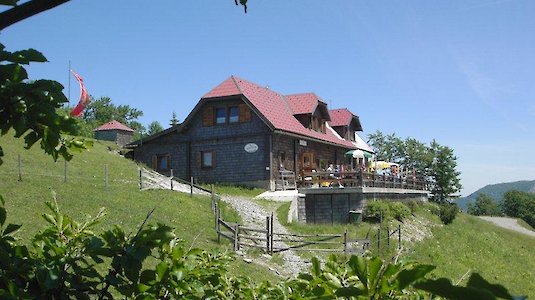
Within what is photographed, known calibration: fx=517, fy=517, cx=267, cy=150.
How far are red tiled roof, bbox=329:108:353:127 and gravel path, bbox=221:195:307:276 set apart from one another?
55.6ft

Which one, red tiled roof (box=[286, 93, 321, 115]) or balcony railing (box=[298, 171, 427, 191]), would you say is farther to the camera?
red tiled roof (box=[286, 93, 321, 115])

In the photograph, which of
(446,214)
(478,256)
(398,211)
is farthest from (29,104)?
(446,214)

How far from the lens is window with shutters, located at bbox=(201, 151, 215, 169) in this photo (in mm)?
33656

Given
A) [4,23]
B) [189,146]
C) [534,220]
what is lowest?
[534,220]

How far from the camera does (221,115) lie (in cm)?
3372

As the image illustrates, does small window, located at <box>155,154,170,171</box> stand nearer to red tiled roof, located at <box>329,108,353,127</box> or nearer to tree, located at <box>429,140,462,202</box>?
red tiled roof, located at <box>329,108,353,127</box>

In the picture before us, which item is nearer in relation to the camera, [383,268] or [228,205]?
[383,268]

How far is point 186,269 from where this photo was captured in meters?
2.32

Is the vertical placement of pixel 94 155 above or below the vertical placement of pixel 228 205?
above

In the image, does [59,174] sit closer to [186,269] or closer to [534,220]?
[186,269]

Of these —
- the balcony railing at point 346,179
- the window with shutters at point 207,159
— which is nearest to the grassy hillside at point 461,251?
the balcony railing at point 346,179

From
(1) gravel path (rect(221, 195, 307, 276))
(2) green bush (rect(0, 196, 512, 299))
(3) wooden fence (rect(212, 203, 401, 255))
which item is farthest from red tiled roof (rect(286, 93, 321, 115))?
(2) green bush (rect(0, 196, 512, 299))

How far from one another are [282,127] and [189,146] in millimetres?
6765

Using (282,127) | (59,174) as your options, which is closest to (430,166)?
(282,127)
